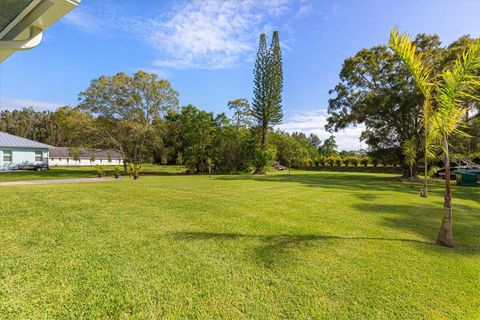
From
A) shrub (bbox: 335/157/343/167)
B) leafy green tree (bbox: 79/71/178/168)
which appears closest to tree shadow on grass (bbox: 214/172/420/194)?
leafy green tree (bbox: 79/71/178/168)

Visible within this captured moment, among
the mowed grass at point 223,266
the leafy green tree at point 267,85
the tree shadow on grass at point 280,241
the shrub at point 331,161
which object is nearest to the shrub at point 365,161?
the shrub at point 331,161

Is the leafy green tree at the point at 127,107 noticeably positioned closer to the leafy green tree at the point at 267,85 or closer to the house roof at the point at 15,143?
the house roof at the point at 15,143

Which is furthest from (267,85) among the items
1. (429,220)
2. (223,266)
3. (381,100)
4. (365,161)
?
(223,266)

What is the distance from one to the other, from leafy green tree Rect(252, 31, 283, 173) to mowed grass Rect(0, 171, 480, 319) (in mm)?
22592

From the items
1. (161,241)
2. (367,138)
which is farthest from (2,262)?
(367,138)

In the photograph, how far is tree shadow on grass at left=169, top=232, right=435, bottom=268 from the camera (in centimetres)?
353

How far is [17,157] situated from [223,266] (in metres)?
26.7

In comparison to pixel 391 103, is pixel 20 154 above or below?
below

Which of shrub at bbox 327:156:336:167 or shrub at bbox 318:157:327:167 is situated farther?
shrub at bbox 318:157:327:167

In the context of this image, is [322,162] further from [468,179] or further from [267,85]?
[468,179]

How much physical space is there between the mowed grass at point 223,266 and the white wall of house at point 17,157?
2101 cm

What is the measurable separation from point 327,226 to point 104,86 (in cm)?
2263

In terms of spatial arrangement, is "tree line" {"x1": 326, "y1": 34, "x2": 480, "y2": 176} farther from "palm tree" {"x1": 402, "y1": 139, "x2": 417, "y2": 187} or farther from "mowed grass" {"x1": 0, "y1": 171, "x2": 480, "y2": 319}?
"mowed grass" {"x1": 0, "y1": 171, "x2": 480, "y2": 319}

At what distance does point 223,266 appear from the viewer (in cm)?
314
